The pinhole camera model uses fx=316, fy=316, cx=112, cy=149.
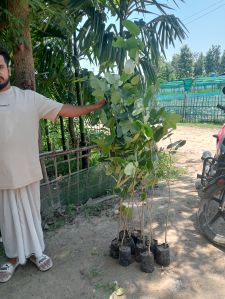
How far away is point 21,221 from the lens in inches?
96.3

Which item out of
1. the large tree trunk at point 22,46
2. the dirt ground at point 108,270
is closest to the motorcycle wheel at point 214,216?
the dirt ground at point 108,270

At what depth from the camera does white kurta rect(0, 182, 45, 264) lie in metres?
2.39

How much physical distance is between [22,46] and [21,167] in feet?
4.23

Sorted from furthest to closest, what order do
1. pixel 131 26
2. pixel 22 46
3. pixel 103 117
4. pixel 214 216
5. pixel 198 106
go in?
pixel 198 106 → pixel 22 46 → pixel 214 216 → pixel 103 117 → pixel 131 26

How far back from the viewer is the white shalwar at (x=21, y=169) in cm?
222

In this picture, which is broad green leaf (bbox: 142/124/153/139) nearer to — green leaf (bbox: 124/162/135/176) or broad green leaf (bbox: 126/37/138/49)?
green leaf (bbox: 124/162/135/176)

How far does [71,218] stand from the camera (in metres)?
3.40

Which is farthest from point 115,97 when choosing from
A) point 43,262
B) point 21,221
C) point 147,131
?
point 43,262

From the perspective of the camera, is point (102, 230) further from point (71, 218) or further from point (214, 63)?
point (214, 63)

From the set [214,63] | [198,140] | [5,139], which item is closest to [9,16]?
[5,139]

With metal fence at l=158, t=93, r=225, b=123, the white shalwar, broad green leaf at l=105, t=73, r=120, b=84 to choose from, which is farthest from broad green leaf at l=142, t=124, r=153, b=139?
metal fence at l=158, t=93, r=225, b=123

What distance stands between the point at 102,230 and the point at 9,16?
2.13 m

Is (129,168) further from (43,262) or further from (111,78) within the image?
(43,262)

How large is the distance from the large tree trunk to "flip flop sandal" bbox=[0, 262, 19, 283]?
64.1 inches
